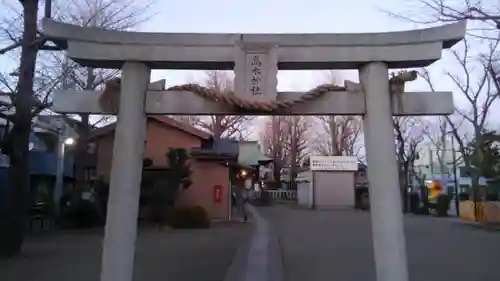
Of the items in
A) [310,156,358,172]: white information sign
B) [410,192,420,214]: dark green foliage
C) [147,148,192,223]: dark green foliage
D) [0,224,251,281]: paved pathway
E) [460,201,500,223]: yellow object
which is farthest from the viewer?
[310,156,358,172]: white information sign

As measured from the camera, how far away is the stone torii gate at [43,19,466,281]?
6.39 metres

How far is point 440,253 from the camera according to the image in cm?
1518

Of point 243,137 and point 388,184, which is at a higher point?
point 243,137

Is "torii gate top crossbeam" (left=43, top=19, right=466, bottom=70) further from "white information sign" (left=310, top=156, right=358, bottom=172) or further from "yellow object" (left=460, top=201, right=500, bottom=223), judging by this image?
"white information sign" (left=310, top=156, right=358, bottom=172)

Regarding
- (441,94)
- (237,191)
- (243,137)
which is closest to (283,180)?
(243,137)

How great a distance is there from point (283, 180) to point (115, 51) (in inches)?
2521

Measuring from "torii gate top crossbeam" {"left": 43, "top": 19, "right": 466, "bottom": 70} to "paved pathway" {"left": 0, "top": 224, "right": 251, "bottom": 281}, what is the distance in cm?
542

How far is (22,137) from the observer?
1400 centimetres

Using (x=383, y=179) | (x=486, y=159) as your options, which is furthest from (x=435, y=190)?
(x=383, y=179)

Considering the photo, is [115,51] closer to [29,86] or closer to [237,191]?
[29,86]

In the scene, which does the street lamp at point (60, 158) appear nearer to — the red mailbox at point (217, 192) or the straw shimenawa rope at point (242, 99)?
the red mailbox at point (217, 192)

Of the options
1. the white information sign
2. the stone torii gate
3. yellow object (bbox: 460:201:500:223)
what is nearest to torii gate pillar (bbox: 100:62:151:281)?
the stone torii gate

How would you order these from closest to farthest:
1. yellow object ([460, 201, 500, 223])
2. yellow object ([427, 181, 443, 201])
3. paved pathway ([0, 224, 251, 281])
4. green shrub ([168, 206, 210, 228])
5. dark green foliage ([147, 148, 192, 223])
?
paved pathway ([0, 224, 251, 281]), green shrub ([168, 206, 210, 228]), dark green foliage ([147, 148, 192, 223]), yellow object ([460, 201, 500, 223]), yellow object ([427, 181, 443, 201])

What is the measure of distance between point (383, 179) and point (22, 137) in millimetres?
10356
